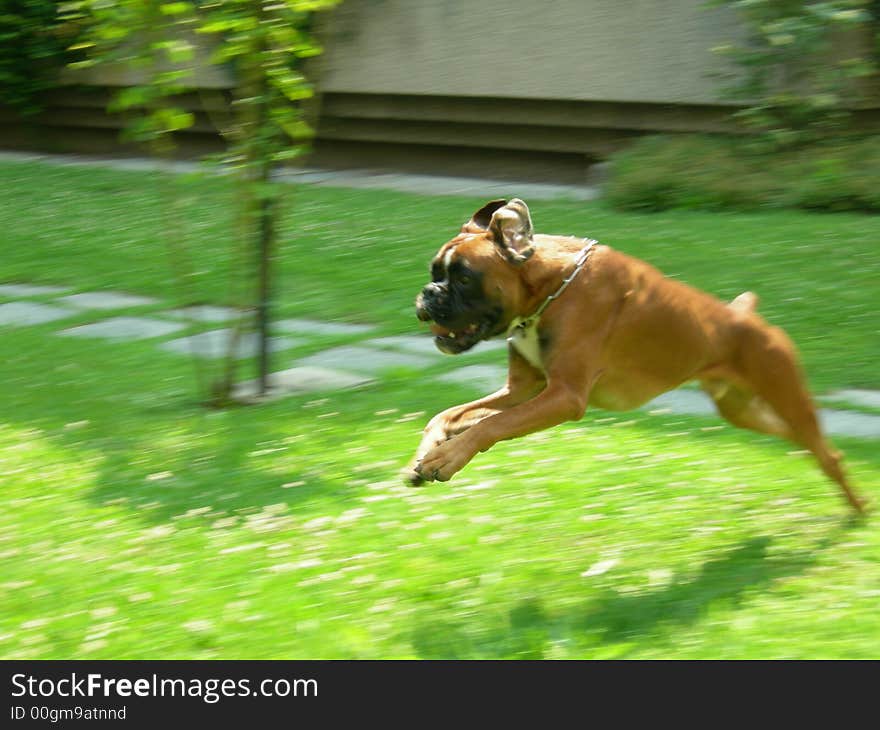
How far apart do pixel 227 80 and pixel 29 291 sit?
7127 mm

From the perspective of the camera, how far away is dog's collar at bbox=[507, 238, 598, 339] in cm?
473

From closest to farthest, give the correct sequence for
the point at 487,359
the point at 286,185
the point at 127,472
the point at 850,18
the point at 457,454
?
the point at 457,454 < the point at 127,472 < the point at 286,185 < the point at 487,359 < the point at 850,18

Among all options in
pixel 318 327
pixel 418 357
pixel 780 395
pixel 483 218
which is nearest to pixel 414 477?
pixel 483 218

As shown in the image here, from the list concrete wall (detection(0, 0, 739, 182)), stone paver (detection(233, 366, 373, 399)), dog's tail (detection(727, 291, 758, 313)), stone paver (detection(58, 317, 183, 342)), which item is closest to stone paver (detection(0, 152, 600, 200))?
concrete wall (detection(0, 0, 739, 182))

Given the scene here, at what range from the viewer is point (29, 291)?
10.8 metres

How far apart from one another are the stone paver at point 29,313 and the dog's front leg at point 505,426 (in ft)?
19.8

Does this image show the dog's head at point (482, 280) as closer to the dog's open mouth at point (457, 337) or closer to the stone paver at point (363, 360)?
the dog's open mouth at point (457, 337)

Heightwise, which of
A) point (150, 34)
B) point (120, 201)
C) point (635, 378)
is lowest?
point (120, 201)

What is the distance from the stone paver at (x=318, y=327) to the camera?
9055 millimetres

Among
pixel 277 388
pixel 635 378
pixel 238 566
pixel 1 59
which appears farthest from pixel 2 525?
pixel 1 59

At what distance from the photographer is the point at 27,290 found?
1084cm

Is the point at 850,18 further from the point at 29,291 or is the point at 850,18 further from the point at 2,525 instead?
the point at 2,525

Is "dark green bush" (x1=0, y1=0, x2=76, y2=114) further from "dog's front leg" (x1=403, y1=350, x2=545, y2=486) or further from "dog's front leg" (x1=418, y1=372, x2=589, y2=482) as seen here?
"dog's front leg" (x1=418, y1=372, x2=589, y2=482)

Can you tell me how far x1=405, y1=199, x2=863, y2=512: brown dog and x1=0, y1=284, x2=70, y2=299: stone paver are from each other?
6645mm
